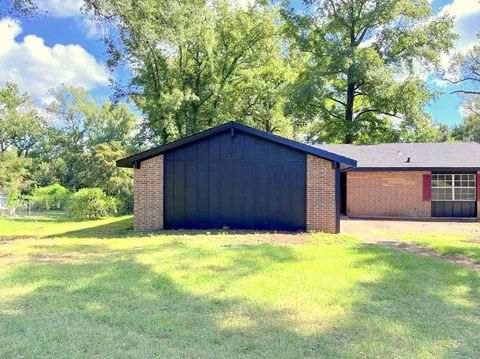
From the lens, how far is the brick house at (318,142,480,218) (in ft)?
56.5

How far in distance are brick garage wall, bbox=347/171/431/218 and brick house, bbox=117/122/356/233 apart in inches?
255

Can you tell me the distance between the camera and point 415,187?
A: 17.5 m

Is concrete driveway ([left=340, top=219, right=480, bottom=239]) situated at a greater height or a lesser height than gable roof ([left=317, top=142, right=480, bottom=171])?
lesser

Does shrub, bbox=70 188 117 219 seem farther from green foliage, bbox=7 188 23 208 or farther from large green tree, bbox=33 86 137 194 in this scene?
large green tree, bbox=33 86 137 194

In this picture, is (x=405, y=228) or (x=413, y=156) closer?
(x=405, y=228)

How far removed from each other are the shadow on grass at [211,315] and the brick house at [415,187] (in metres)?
11.1

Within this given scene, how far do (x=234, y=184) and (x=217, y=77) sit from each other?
15.0 m

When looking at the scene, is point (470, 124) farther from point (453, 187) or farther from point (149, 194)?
point (149, 194)

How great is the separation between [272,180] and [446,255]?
5.33m

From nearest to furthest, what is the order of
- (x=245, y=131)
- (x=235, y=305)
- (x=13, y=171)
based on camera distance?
(x=235, y=305)
(x=245, y=131)
(x=13, y=171)

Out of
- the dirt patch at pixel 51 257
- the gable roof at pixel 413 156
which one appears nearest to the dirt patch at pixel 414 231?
the gable roof at pixel 413 156

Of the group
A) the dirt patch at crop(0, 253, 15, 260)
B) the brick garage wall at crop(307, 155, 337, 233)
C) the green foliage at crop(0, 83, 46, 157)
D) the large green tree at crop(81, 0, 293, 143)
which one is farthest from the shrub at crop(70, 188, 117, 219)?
the green foliage at crop(0, 83, 46, 157)

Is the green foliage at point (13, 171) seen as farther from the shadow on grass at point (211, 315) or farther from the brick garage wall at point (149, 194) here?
the shadow on grass at point (211, 315)

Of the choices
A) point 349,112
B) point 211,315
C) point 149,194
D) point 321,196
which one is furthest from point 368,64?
point 211,315
